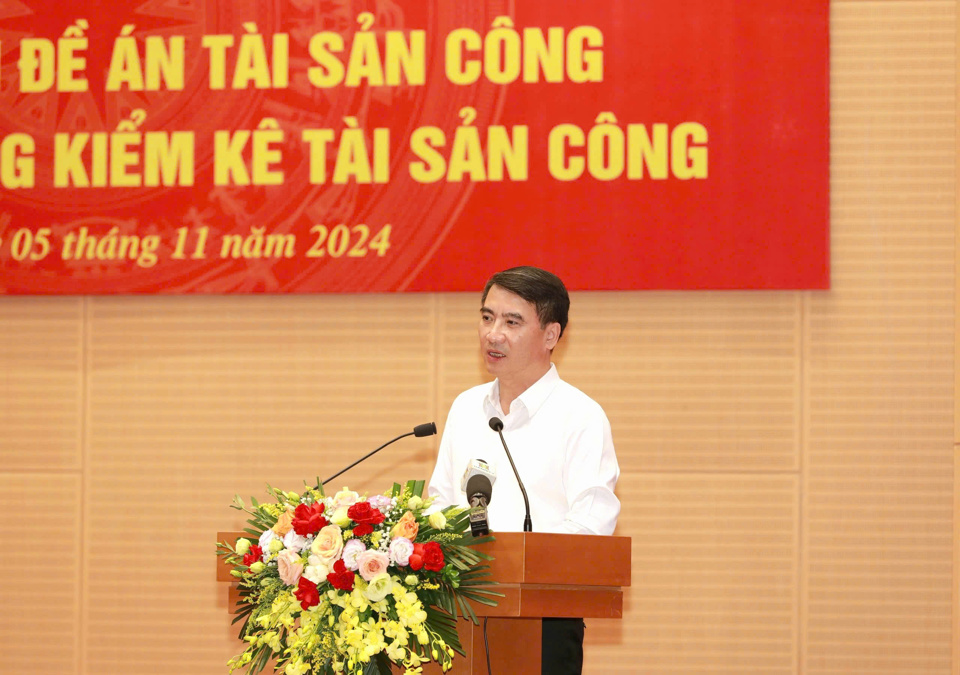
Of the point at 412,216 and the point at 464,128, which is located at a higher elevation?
the point at 464,128

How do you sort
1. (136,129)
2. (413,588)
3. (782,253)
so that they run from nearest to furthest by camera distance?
(413,588) < (782,253) < (136,129)

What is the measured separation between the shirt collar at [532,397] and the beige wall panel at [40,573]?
2.30 meters

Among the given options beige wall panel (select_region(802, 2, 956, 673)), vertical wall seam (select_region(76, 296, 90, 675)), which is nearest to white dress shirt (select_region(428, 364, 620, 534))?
beige wall panel (select_region(802, 2, 956, 673))

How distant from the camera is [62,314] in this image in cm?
442

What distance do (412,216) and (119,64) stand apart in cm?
142

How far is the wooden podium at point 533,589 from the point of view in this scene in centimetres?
213

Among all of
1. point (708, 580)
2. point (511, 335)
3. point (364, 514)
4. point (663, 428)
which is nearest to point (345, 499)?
point (364, 514)

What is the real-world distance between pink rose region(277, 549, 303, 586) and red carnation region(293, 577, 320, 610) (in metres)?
0.02

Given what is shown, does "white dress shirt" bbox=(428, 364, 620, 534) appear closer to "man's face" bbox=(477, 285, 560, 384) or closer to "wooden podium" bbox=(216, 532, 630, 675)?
"man's face" bbox=(477, 285, 560, 384)

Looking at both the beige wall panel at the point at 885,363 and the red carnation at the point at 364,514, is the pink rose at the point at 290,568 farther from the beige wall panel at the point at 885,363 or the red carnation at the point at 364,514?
the beige wall panel at the point at 885,363

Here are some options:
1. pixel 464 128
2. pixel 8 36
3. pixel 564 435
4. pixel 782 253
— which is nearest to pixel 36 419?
pixel 8 36

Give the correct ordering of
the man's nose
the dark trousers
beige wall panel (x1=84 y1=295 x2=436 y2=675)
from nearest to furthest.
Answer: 1. the dark trousers
2. the man's nose
3. beige wall panel (x1=84 y1=295 x2=436 y2=675)

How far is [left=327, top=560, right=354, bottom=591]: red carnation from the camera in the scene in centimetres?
201

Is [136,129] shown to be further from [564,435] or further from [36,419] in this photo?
[564,435]
